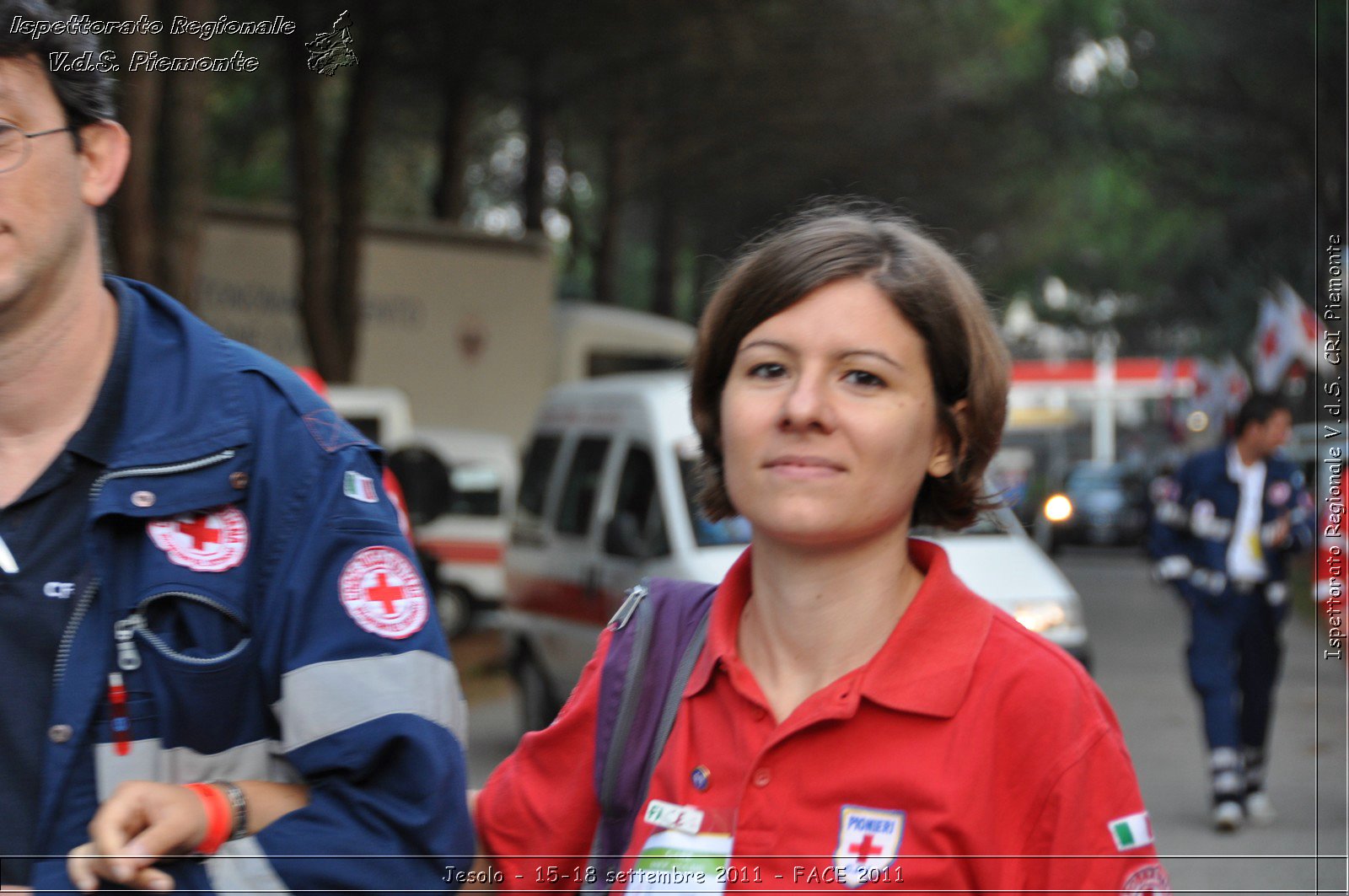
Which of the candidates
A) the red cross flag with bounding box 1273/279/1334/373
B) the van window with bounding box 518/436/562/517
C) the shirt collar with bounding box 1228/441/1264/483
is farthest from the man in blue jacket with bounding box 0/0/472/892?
the red cross flag with bounding box 1273/279/1334/373

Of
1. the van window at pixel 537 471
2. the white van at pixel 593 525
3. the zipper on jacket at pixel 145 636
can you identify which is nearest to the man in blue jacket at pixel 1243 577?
the white van at pixel 593 525

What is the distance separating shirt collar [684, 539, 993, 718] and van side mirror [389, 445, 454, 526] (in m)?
10.2

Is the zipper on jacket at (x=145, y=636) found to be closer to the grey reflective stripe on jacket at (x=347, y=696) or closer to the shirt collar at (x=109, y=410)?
the grey reflective stripe on jacket at (x=347, y=696)

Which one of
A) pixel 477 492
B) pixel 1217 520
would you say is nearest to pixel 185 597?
pixel 1217 520

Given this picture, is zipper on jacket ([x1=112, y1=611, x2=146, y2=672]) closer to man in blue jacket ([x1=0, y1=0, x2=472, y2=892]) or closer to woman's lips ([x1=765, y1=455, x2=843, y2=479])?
man in blue jacket ([x1=0, y1=0, x2=472, y2=892])

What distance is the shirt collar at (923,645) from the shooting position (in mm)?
1929

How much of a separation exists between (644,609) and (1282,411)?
260 inches

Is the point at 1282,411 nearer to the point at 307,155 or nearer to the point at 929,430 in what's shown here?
the point at 929,430

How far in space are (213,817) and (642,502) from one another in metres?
6.51

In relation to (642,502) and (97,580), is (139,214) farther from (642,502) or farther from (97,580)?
(97,580)

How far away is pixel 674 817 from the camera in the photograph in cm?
201

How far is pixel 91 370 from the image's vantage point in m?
1.99

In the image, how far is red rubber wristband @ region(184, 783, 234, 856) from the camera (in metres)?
1.78

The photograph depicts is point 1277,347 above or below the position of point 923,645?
above
